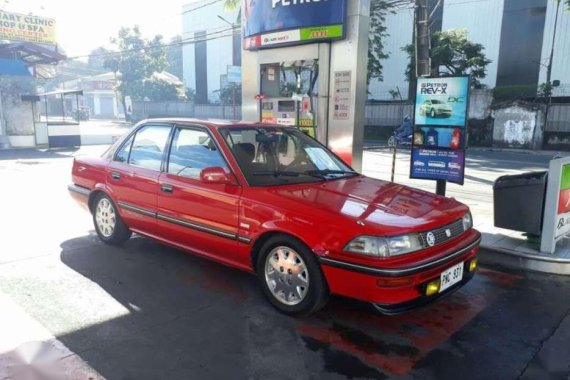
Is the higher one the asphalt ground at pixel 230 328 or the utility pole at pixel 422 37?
the utility pole at pixel 422 37

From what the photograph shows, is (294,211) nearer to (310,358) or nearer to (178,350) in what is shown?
(310,358)

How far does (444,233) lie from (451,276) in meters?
0.34

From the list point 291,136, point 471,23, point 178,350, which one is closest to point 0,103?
point 291,136

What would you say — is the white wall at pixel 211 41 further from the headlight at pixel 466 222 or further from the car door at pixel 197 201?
the headlight at pixel 466 222

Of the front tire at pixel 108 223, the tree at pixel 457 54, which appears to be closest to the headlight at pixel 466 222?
the front tire at pixel 108 223

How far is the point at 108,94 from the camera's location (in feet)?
210

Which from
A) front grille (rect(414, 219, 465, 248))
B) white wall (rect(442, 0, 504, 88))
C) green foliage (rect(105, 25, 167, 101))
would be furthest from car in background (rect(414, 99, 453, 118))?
green foliage (rect(105, 25, 167, 101))

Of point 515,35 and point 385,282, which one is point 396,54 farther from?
point 385,282

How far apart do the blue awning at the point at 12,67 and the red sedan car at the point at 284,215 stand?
16051 millimetres

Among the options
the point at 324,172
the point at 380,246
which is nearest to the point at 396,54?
the point at 324,172

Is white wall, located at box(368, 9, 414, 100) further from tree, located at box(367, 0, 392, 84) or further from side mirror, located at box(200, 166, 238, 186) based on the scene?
side mirror, located at box(200, 166, 238, 186)

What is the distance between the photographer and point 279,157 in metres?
4.45

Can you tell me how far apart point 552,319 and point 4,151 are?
18.9 m

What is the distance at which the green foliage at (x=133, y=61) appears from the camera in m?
46.5
